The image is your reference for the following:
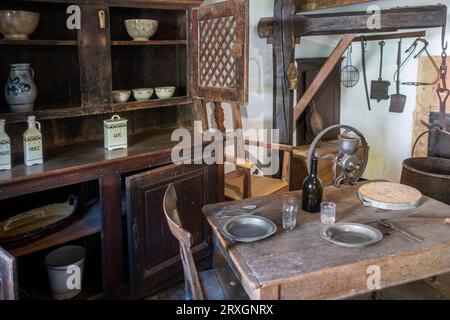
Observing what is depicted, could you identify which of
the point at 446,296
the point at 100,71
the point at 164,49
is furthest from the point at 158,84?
the point at 446,296

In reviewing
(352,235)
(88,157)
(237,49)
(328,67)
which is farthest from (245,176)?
(352,235)

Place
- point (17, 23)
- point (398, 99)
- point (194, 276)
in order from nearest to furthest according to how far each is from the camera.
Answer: point (194, 276) < point (17, 23) < point (398, 99)

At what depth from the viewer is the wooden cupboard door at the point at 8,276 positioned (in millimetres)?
1444

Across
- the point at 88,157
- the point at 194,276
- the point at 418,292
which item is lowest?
the point at 418,292

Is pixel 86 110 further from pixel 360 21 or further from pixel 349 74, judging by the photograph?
pixel 349 74

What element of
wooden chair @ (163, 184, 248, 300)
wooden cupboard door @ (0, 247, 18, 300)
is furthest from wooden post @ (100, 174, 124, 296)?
wooden cupboard door @ (0, 247, 18, 300)

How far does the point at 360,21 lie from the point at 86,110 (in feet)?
6.59

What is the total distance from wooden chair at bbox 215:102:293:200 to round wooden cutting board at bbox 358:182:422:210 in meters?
0.97

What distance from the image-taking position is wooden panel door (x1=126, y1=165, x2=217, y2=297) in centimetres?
229

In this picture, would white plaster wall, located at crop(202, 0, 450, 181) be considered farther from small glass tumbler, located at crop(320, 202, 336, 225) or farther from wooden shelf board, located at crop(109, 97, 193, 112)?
small glass tumbler, located at crop(320, 202, 336, 225)

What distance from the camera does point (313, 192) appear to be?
185 centimetres

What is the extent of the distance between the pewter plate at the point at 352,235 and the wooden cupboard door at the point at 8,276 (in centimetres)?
108

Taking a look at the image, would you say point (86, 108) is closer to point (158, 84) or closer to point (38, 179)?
point (38, 179)

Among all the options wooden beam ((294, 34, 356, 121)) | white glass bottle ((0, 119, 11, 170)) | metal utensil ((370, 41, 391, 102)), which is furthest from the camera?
metal utensil ((370, 41, 391, 102))
